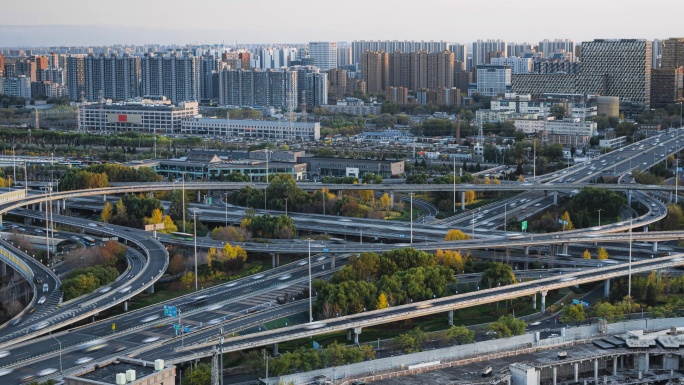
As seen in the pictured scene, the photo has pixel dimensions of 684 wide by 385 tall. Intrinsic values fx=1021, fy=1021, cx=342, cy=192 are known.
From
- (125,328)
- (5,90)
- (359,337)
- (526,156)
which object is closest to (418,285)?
(359,337)

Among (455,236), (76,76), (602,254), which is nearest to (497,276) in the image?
(602,254)

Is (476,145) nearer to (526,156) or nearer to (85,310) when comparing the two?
(526,156)

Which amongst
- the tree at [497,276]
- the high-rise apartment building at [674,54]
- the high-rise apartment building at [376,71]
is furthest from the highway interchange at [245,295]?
the high-rise apartment building at [376,71]

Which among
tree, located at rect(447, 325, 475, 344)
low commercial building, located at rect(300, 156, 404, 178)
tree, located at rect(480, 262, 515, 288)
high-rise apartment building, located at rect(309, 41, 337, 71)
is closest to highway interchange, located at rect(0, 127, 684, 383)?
tree, located at rect(480, 262, 515, 288)

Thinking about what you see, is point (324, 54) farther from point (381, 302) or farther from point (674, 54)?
point (381, 302)

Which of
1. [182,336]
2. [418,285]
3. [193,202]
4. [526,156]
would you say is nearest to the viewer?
[182,336]

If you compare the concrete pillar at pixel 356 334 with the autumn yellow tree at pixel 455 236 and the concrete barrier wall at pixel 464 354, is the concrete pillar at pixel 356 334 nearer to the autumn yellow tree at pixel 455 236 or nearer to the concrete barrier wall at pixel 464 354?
the concrete barrier wall at pixel 464 354

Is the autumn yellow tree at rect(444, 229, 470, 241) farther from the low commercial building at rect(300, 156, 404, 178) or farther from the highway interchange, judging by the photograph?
the low commercial building at rect(300, 156, 404, 178)
